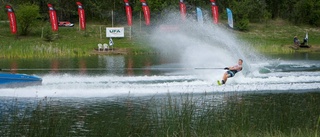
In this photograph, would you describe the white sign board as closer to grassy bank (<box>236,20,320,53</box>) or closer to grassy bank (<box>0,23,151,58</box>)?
grassy bank (<box>0,23,151,58</box>)

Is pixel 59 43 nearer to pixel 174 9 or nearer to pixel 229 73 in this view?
pixel 174 9

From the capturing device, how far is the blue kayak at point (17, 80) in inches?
950

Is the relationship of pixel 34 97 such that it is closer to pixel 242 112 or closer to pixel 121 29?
pixel 242 112

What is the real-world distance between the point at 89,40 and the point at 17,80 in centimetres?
3823

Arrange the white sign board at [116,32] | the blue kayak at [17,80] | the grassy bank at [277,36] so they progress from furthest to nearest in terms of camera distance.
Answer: the white sign board at [116,32] → the grassy bank at [277,36] → the blue kayak at [17,80]

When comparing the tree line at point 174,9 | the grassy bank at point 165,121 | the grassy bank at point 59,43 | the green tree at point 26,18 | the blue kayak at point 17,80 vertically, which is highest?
the tree line at point 174,9

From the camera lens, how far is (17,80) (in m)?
24.5

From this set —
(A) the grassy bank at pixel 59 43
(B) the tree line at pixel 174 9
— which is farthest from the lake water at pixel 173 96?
(B) the tree line at pixel 174 9

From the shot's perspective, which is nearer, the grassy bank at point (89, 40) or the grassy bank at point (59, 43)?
the grassy bank at point (59, 43)

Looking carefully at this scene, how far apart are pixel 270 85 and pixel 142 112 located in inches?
374

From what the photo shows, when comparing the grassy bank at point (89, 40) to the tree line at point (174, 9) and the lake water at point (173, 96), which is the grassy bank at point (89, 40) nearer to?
the tree line at point (174, 9)

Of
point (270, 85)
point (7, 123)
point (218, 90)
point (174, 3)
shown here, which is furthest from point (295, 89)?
point (174, 3)

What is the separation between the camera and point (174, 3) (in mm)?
73438

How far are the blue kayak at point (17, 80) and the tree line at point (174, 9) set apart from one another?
4636cm
